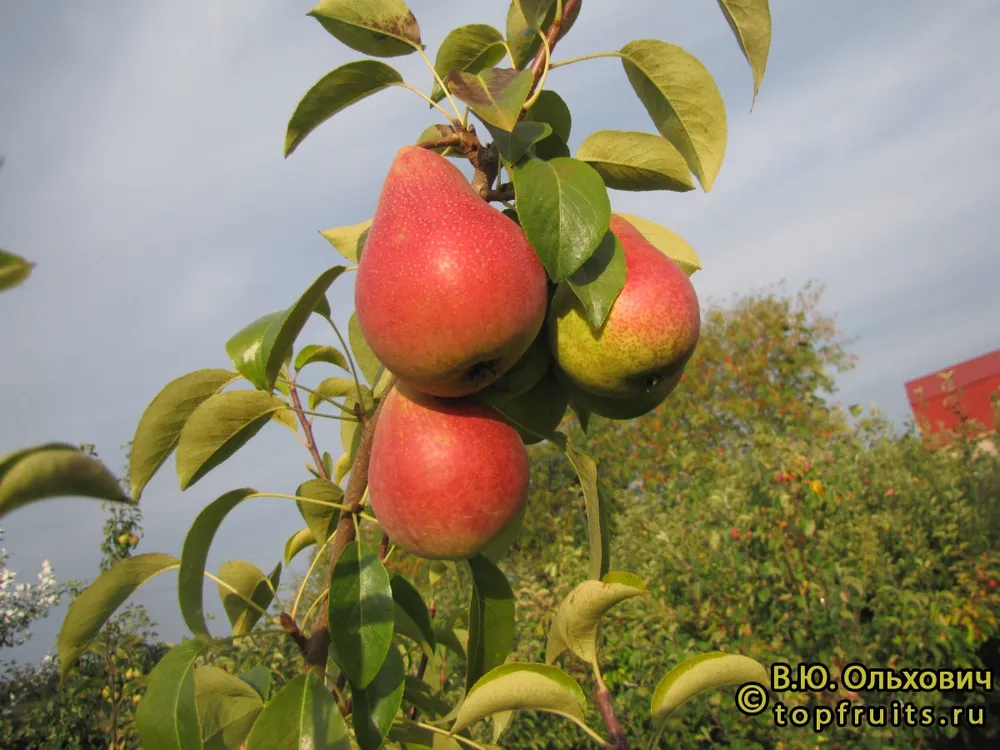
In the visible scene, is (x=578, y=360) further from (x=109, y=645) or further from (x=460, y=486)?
(x=109, y=645)

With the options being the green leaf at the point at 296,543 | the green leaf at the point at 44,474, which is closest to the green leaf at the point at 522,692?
the green leaf at the point at 296,543

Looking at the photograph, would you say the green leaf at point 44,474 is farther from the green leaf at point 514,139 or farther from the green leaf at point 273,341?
the green leaf at point 514,139

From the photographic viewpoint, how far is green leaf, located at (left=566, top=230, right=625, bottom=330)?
3.10ft

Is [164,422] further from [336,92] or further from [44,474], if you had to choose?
[44,474]

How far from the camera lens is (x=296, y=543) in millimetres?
1568

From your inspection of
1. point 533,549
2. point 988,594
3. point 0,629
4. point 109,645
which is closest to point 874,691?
point 988,594

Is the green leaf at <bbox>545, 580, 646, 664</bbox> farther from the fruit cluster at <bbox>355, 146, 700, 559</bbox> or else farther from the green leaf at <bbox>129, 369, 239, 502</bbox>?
the green leaf at <bbox>129, 369, 239, 502</bbox>

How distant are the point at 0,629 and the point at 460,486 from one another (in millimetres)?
6481

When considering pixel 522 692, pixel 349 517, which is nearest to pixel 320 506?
pixel 349 517

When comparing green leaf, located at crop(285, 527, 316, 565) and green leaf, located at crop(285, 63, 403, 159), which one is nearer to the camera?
green leaf, located at crop(285, 63, 403, 159)

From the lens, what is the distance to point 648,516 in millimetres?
6199

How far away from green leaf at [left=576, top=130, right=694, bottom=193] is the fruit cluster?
12cm

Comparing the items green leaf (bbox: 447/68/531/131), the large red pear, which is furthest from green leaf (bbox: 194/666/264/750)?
green leaf (bbox: 447/68/531/131)

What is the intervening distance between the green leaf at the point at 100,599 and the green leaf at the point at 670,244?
974 millimetres
